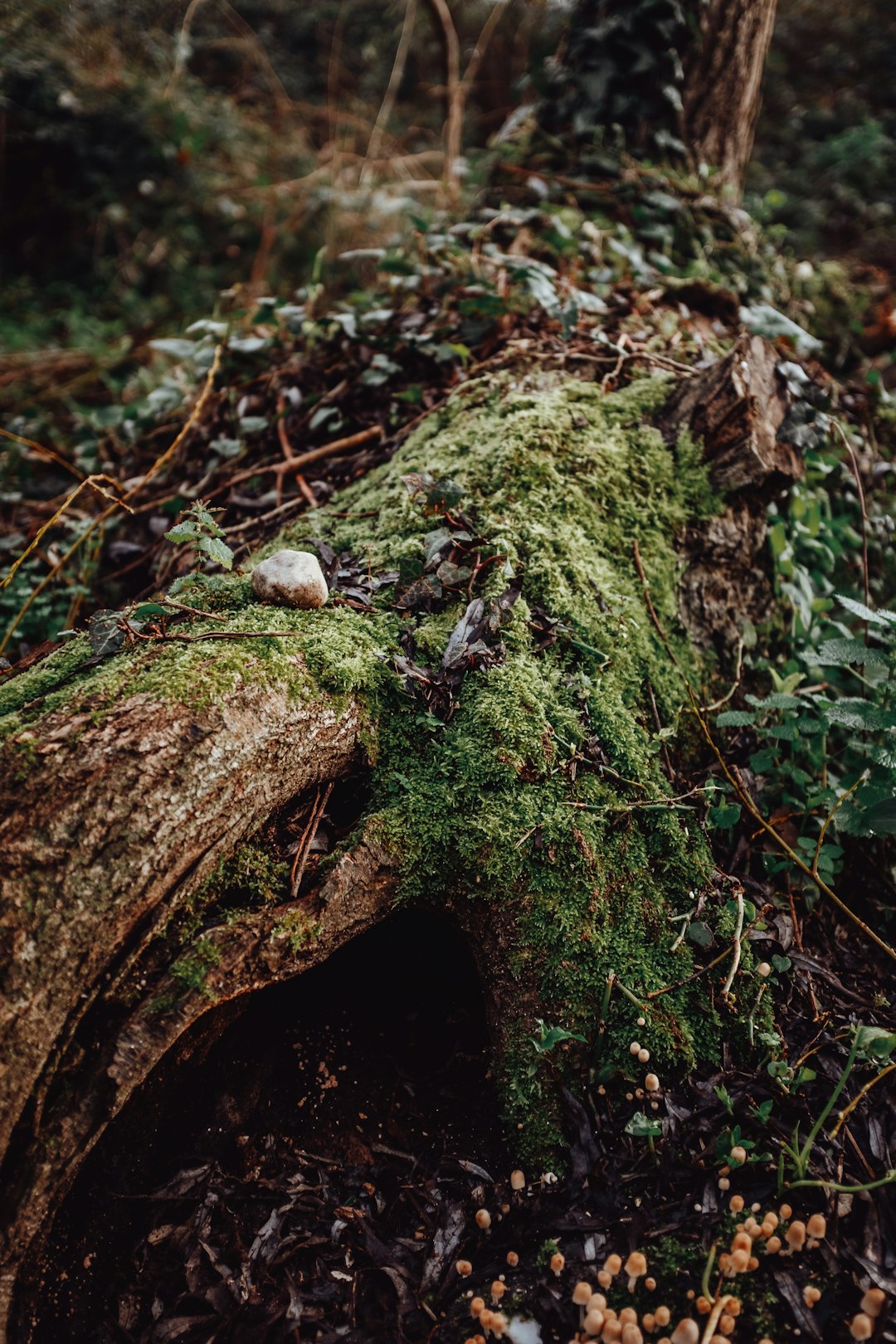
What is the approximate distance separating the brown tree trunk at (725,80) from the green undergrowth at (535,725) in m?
3.85

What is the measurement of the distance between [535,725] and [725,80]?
5.25 meters

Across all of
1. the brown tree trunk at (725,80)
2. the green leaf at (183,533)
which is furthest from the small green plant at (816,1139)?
the brown tree trunk at (725,80)

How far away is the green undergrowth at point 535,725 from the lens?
183 cm

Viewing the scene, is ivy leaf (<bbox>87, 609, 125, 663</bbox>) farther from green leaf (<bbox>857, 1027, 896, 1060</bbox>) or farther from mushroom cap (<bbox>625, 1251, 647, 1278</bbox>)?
green leaf (<bbox>857, 1027, 896, 1060</bbox>)

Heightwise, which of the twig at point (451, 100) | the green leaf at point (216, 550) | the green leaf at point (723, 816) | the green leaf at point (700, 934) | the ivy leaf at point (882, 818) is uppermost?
the twig at point (451, 100)

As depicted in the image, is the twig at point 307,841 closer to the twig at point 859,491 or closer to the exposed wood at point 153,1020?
the exposed wood at point 153,1020

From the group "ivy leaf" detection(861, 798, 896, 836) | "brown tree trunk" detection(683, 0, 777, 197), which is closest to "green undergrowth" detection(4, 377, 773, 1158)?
"ivy leaf" detection(861, 798, 896, 836)

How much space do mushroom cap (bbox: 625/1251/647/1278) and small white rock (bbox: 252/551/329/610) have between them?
1.69 metres

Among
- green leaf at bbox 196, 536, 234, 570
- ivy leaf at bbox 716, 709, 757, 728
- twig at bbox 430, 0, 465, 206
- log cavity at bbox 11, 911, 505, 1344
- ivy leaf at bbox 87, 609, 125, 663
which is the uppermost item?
twig at bbox 430, 0, 465, 206

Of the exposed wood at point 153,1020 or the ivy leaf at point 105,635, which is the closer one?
the exposed wood at point 153,1020

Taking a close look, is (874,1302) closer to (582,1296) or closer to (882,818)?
(582,1296)

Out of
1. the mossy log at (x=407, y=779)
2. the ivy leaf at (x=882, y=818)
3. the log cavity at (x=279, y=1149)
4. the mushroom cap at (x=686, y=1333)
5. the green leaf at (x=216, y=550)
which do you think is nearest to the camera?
the mushroom cap at (x=686, y=1333)

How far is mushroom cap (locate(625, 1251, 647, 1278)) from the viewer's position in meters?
1.46

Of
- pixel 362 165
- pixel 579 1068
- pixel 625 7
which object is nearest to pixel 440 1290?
pixel 579 1068
